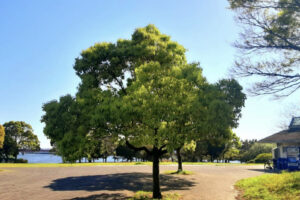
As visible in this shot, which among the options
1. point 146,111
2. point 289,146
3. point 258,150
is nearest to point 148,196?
point 146,111

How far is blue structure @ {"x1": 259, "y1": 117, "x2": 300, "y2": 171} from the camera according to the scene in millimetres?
24516

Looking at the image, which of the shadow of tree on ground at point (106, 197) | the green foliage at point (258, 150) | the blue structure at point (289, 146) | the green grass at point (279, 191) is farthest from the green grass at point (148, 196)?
the green foliage at point (258, 150)

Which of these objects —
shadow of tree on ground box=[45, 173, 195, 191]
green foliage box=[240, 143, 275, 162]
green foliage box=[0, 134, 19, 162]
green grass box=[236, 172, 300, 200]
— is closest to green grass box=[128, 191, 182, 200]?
shadow of tree on ground box=[45, 173, 195, 191]

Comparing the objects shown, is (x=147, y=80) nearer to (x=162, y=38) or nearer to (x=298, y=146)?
(x=162, y=38)

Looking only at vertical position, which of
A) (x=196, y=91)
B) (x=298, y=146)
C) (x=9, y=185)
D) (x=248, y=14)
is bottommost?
(x=9, y=185)

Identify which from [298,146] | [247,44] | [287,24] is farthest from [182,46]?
[298,146]

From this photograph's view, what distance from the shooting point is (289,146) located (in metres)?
28.2

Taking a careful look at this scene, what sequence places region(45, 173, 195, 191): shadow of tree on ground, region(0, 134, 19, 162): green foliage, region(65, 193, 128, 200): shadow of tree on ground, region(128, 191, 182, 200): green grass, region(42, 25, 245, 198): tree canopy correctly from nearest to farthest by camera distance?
region(42, 25, 245, 198): tree canopy < region(65, 193, 128, 200): shadow of tree on ground < region(128, 191, 182, 200): green grass < region(45, 173, 195, 191): shadow of tree on ground < region(0, 134, 19, 162): green foliage

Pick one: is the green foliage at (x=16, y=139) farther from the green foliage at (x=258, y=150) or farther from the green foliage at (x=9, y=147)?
the green foliage at (x=258, y=150)

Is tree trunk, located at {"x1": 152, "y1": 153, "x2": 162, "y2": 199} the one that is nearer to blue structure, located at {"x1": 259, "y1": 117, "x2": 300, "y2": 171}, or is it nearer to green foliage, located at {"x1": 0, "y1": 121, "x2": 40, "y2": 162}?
blue structure, located at {"x1": 259, "y1": 117, "x2": 300, "y2": 171}

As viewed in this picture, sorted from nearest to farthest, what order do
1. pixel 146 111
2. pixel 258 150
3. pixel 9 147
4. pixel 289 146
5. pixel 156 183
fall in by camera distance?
Result: pixel 146 111 → pixel 156 183 → pixel 289 146 → pixel 9 147 → pixel 258 150

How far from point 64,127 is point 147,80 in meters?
4.84

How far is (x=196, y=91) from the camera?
1209 centimetres

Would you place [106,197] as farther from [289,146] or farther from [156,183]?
[289,146]
